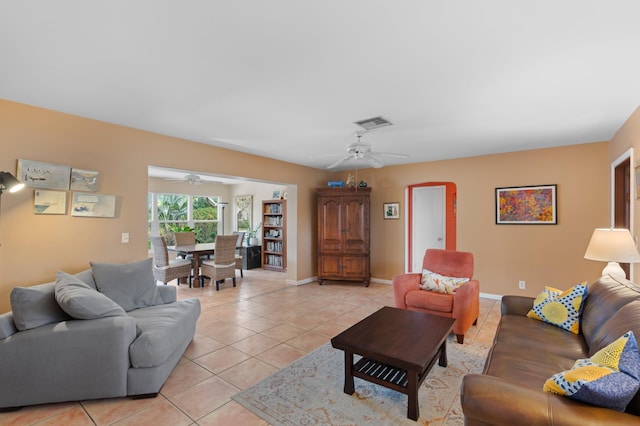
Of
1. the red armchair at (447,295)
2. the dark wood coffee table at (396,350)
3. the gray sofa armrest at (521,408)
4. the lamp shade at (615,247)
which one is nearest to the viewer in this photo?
the gray sofa armrest at (521,408)

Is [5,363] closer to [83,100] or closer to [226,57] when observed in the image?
[83,100]

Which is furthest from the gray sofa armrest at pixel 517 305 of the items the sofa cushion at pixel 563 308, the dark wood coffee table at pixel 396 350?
the dark wood coffee table at pixel 396 350

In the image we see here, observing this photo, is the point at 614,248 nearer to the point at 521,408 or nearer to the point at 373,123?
the point at 521,408

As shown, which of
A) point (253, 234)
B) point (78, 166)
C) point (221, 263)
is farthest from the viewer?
point (253, 234)

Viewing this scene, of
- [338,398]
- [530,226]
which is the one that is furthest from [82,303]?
[530,226]

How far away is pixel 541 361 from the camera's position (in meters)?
1.85

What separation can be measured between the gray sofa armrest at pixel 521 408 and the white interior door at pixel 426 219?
4.66 meters

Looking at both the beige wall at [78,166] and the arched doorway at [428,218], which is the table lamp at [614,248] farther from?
the beige wall at [78,166]

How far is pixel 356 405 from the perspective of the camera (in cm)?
209

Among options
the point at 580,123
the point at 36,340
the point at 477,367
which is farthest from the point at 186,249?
the point at 580,123

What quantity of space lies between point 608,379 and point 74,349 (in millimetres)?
3047

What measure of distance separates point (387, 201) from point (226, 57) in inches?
180

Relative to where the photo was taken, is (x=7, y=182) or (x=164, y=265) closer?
(x=7, y=182)

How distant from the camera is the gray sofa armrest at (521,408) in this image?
1145mm
